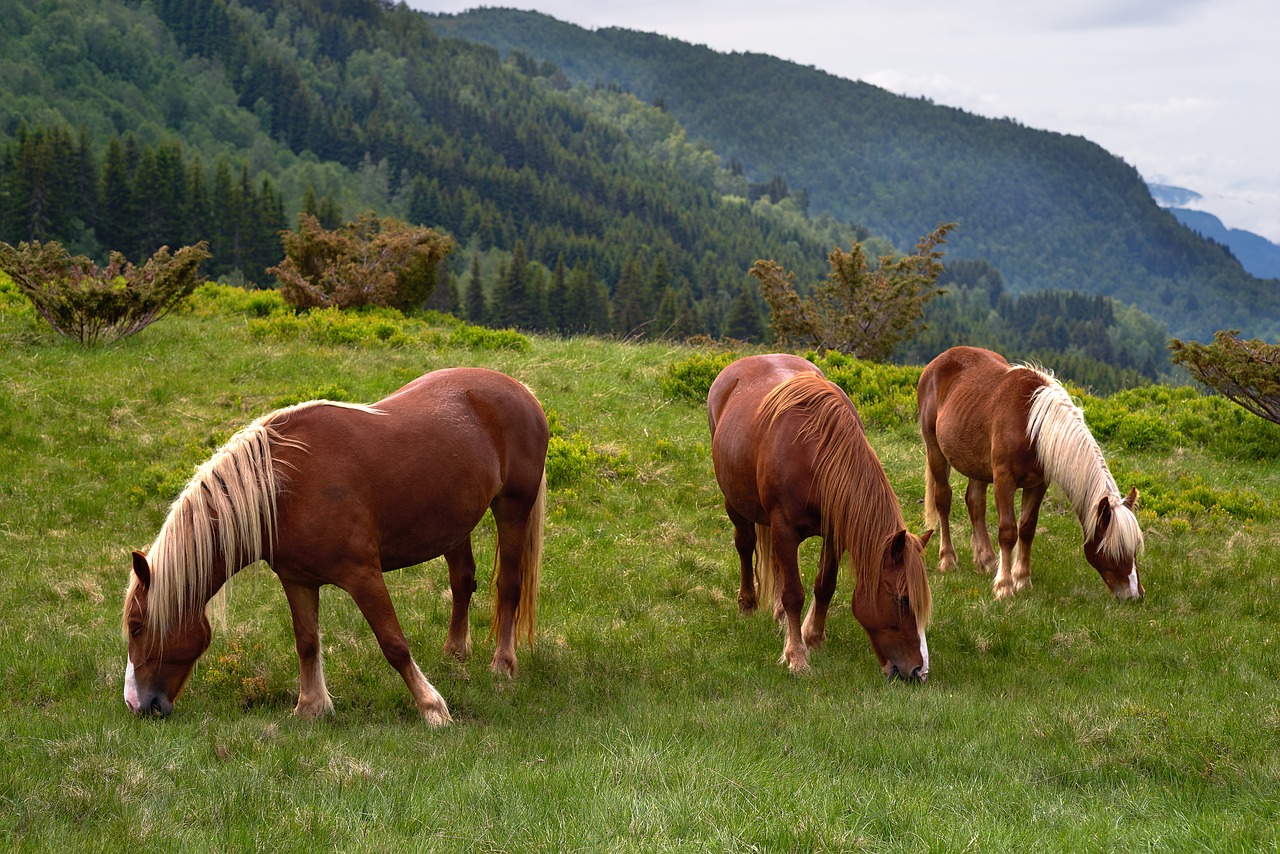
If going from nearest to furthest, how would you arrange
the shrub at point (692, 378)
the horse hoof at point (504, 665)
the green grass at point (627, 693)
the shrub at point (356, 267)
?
the green grass at point (627, 693) → the horse hoof at point (504, 665) → the shrub at point (692, 378) → the shrub at point (356, 267)

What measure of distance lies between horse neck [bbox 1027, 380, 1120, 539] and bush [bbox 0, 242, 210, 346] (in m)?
12.2

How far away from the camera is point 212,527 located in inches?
215

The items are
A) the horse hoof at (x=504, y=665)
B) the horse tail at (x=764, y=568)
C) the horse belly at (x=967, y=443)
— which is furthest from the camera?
the horse belly at (x=967, y=443)

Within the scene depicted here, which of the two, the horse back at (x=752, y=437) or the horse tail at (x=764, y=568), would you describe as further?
the horse tail at (x=764, y=568)

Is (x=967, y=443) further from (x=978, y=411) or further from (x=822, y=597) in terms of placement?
(x=822, y=597)

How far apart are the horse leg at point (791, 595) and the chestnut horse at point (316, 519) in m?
2.14

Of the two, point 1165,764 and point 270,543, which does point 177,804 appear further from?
point 1165,764

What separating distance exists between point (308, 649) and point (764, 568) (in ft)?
13.1

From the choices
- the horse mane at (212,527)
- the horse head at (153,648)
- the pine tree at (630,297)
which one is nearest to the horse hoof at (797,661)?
the horse mane at (212,527)

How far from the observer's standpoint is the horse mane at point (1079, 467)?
826 centimetres

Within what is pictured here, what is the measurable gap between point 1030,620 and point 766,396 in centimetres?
302

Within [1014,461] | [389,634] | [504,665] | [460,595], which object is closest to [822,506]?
[504,665]

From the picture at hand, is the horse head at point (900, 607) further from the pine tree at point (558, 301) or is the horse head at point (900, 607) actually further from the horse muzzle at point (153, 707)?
the pine tree at point (558, 301)

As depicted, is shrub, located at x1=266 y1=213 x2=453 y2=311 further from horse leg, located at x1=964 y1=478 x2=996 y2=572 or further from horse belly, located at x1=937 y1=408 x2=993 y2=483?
horse leg, located at x1=964 y1=478 x2=996 y2=572
